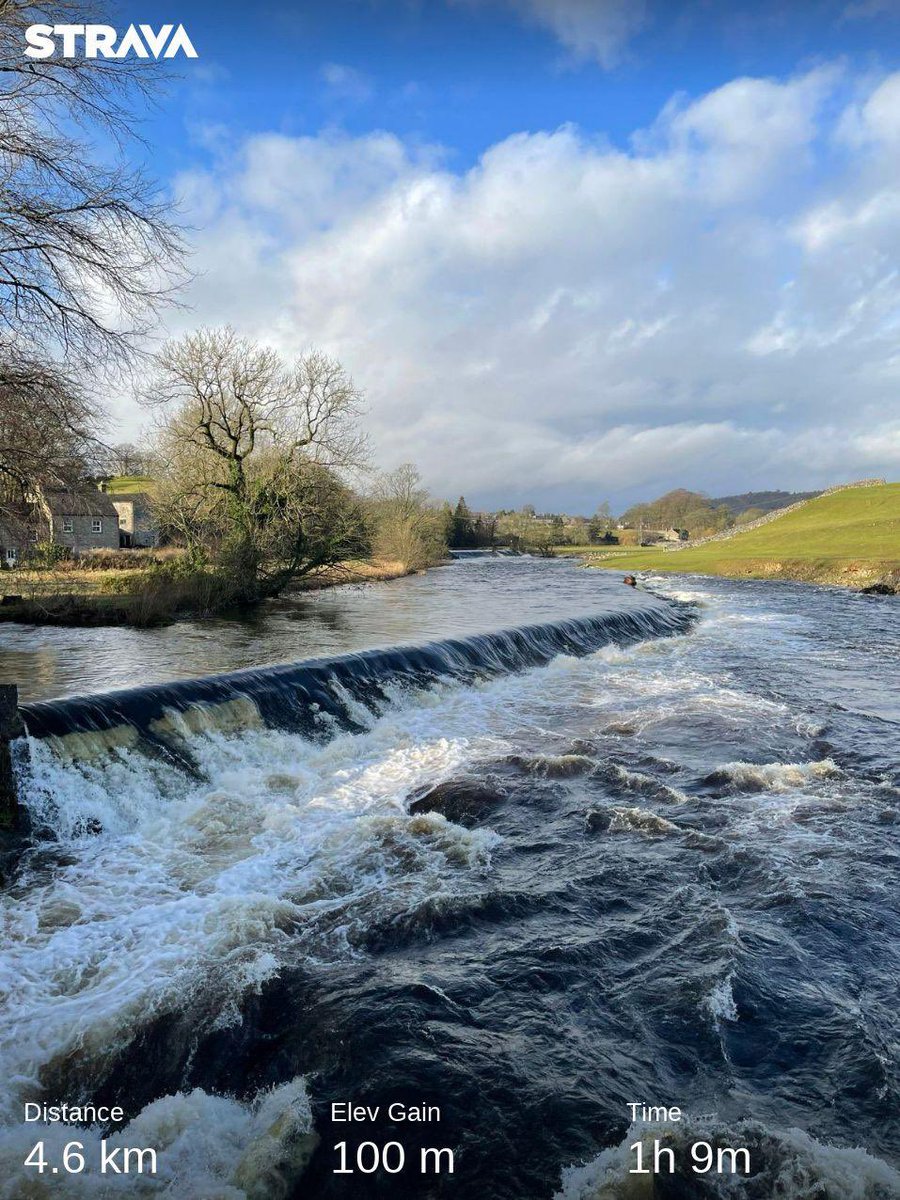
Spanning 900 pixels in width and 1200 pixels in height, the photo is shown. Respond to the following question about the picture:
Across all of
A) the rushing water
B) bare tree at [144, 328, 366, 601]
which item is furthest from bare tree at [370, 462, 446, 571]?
the rushing water

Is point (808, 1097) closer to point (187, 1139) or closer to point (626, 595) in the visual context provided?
point (187, 1139)

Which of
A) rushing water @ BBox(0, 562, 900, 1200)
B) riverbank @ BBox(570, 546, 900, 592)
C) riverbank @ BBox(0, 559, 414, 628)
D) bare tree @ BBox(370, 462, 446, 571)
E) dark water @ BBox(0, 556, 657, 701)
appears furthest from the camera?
bare tree @ BBox(370, 462, 446, 571)

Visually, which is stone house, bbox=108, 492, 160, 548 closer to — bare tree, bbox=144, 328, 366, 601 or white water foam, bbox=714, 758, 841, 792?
bare tree, bbox=144, 328, 366, 601

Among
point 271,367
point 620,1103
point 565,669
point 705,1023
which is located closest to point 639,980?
point 705,1023

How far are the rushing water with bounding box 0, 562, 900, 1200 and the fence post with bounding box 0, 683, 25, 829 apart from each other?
0.36 metres

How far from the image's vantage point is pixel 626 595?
33.1 m

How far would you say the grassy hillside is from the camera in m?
42.1

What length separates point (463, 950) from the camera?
5.71 m

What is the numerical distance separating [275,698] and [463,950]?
6.95 metres

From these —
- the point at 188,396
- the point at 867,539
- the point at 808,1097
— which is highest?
the point at 188,396

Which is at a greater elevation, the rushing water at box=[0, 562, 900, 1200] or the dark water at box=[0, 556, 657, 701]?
the dark water at box=[0, 556, 657, 701]

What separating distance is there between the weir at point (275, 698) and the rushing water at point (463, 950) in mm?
86

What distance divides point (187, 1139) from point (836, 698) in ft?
44.8

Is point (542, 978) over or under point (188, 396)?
under
